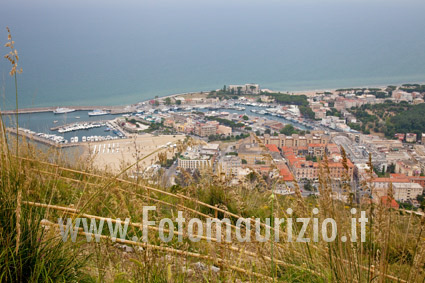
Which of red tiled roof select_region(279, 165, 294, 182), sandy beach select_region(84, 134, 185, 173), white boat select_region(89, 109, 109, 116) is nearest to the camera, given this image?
red tiled roof select_region(279, 165, 294, 182)

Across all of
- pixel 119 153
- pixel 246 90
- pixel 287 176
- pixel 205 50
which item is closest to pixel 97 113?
pixel 119 153

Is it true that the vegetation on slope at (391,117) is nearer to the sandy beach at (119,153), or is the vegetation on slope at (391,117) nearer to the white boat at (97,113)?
the sandy beach at (119,153)

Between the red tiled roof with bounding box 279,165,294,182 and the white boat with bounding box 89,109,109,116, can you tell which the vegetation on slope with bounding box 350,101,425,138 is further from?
the red tiled roof with bounding box 279,165,294,182

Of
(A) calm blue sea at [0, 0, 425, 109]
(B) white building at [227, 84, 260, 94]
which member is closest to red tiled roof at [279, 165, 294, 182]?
(A) calm blue sea at [0, 0, 425, 109]

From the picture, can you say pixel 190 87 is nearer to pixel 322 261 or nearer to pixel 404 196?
pixel 404 196

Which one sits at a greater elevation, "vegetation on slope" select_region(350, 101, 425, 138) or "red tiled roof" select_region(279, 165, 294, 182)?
"red tiled roof" select_region(279, 165, 294, 182)

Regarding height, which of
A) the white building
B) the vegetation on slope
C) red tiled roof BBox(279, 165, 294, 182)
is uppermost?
the white building

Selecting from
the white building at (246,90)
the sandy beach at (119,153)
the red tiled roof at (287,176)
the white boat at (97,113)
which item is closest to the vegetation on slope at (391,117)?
the white building at (246,90)

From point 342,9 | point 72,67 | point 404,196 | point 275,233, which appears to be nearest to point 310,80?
point 72,67
